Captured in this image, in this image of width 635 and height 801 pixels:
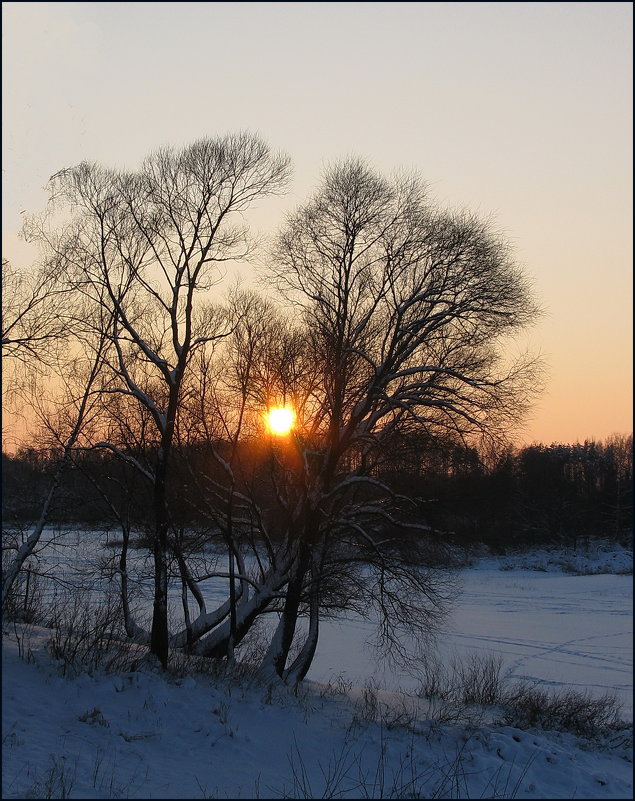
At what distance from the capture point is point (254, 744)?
11070mm

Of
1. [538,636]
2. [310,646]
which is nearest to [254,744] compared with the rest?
[310,646]

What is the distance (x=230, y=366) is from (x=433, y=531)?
5772mm

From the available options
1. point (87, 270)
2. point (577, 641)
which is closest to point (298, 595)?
point (87, 270)

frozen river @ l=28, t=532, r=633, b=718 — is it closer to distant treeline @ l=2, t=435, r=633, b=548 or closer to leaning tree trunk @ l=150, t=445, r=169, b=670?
distant treeline @ l=2, t=435, r=633, b=548

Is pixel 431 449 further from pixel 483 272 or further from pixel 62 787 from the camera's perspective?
pixel 62 787

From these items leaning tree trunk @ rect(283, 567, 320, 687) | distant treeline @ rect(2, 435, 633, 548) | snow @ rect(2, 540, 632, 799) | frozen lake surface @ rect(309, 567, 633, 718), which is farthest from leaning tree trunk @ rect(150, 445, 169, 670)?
frozen lake surface @ rect(309, 567, 633, 718)

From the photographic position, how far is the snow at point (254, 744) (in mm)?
8953

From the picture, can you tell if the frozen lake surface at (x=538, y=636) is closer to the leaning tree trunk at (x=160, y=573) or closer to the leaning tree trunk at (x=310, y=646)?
the leaning tree trunk at (x=310, y=646)

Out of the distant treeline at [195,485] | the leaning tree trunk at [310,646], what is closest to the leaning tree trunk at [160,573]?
the distant treeline at [195,485]

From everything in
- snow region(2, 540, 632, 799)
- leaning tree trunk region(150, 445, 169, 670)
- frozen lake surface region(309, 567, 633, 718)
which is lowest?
frozen lake surface region(309, 567, 633, 718)

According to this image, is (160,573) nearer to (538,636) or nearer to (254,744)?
(254,744)

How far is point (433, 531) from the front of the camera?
623 inches

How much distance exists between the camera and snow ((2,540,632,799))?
8.95 metres

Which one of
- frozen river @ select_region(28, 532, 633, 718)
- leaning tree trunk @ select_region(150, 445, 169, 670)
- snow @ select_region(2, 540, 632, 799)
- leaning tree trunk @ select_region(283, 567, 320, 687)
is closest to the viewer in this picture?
snow @ select_region(2, 540, 632, 799)
